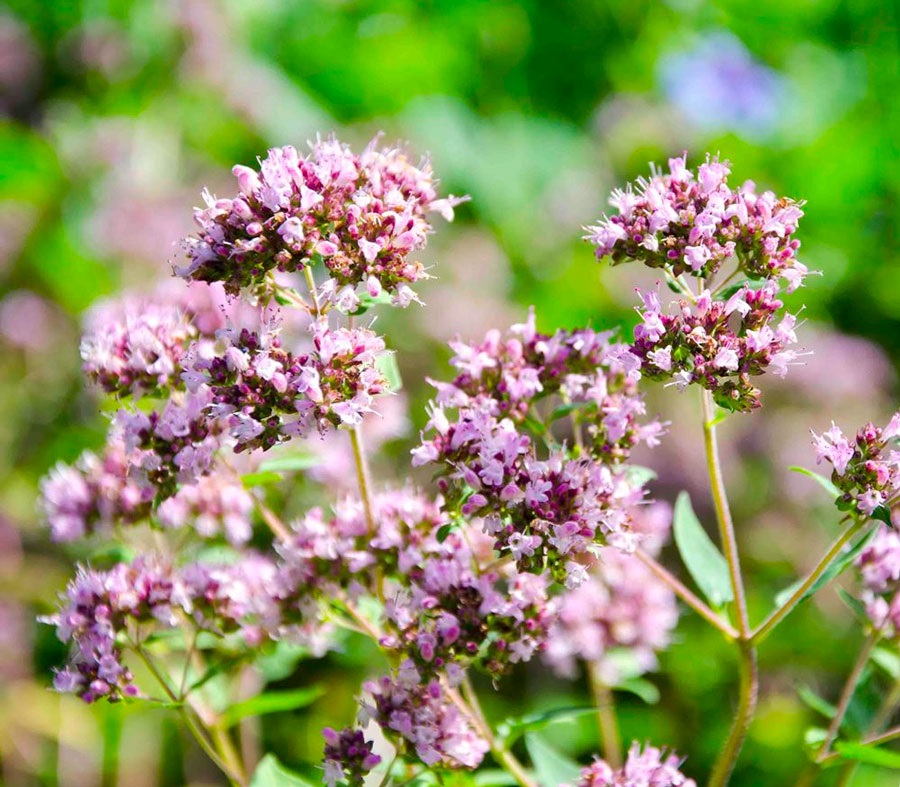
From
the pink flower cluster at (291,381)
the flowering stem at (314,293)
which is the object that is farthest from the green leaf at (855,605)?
the flowering stem at (314,293)

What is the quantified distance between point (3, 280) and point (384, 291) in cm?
454

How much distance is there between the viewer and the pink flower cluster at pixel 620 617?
2354 mm

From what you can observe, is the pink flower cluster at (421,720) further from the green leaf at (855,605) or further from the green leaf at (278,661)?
the green leaf at (855,605)

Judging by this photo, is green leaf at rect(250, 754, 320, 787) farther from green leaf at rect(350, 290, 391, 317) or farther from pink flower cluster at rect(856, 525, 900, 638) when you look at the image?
pink flower cluster at rect(856, 525, 900, 638)

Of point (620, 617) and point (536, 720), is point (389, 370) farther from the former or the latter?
point (620, 617)

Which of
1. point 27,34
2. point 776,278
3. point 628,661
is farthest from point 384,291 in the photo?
point 27,34

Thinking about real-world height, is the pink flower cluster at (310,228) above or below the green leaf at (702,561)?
above

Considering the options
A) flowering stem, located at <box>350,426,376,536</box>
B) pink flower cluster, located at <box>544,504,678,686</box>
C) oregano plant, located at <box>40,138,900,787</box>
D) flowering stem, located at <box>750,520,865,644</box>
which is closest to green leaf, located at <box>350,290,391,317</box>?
oregano plant, located at <box>40,138,900,787</box>

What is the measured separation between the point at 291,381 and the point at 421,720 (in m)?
0.56

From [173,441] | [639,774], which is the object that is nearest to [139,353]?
[173,441]

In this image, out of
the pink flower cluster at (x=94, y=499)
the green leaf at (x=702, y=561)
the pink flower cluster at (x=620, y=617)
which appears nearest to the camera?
the green leaf at (x=702, y=561)

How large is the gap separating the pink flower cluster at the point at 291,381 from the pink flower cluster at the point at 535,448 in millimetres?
139

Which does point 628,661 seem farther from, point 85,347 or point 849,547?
point 85,347

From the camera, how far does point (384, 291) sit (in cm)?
165
